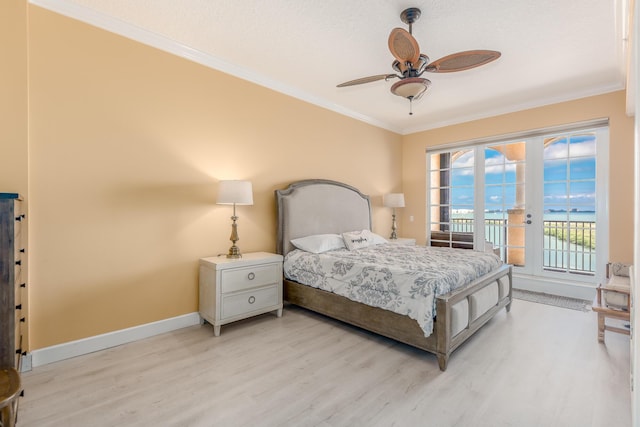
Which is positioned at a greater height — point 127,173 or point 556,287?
point 127,173

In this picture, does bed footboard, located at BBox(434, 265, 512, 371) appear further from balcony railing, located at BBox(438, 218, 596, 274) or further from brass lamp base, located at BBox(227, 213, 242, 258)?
brass lamp base, located at BBox(227, 213, 242, 258)

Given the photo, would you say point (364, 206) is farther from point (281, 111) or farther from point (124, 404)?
point (124, 404)

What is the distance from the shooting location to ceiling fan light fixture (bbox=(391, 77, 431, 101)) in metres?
2.30

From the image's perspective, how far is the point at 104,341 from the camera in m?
2.51

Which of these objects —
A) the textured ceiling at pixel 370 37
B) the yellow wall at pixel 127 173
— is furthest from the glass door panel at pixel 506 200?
the yellow wall at pixel 127 173

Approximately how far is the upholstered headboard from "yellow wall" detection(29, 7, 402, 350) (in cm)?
22

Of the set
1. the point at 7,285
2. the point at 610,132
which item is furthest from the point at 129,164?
the point at 610,132

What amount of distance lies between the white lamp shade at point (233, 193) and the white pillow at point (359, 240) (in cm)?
143

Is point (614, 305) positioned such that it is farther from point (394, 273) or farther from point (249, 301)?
point (249, 301)

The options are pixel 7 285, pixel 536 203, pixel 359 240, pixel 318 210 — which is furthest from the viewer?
pixel 536 203

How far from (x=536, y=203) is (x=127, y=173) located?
16.8 feet

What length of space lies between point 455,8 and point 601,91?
2.86 metres

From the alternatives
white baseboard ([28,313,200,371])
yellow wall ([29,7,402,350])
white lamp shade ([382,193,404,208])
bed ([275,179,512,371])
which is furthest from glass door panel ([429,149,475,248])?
white baseboard ([28,313,200,371])

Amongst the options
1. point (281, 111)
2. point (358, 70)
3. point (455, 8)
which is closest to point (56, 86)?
point (281, 111)
